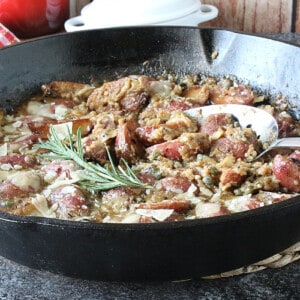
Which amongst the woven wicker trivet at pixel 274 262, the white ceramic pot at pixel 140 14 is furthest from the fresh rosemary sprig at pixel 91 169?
the white ceramic pot at pixel 140 14

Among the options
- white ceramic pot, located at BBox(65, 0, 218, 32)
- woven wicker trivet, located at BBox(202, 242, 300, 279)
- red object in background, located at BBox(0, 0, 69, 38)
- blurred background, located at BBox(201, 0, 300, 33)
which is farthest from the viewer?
blurred background, located at BBox(201, 0, 300, 33)

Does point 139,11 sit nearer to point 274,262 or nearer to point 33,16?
point 33,16

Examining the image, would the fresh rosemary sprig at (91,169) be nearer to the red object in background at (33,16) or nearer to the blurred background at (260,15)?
the red object in background at (33,16)

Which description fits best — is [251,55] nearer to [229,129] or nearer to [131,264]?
[229,129]

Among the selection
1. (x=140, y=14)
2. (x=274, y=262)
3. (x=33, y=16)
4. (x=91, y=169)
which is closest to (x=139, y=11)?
(x=140, y=14)

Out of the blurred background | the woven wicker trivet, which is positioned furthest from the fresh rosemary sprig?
the blurred background

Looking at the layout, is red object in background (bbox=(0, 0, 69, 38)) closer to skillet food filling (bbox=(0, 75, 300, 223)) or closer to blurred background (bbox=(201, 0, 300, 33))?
blurred background (bbox=(201, 0, 300, 33))

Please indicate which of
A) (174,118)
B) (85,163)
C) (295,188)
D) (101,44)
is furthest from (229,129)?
(101,44)

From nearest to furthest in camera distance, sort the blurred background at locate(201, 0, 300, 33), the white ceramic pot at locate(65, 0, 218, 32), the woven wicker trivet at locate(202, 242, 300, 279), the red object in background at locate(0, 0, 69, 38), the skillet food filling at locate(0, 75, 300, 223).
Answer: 1. the woven wicker trivet at locate(202, 242, 300, 279)
2. the skillet food filling at locate(0, 75, 300, 223)
3. the white ceramic pot at locate(65, 0, 218, 32)
4. the red object in background at locate(0, 0, 69, 38)
5. the blurred background at locate(201, 0, 300, 33)
